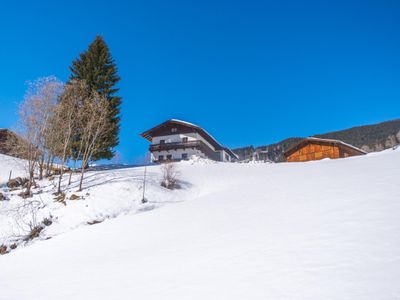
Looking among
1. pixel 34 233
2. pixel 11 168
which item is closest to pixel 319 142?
pixel 34 233

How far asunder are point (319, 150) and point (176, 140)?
72.3 ft

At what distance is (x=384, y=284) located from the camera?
4.68 metres

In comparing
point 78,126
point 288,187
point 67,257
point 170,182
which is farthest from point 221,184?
point 67,257

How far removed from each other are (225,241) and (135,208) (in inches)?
408

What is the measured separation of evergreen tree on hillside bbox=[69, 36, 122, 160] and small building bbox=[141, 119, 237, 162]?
17084 mm

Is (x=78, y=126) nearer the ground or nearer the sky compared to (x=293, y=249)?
nearer the sky

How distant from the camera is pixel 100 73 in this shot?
30.4m

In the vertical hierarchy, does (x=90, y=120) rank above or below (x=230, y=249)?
above

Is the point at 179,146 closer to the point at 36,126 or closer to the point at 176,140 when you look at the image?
the point at 176,140

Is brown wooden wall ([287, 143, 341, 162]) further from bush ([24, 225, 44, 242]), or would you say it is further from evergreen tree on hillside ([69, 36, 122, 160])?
bush ([24, 225, 44, 242])

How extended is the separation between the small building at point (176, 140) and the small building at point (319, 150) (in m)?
14.4

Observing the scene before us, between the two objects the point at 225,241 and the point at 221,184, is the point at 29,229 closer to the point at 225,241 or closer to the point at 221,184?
the point at 225,241

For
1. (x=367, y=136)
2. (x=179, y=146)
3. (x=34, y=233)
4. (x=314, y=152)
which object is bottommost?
(x=34, y=233)

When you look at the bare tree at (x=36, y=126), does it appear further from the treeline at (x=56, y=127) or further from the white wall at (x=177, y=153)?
the white wall at (x=177, y=153)
